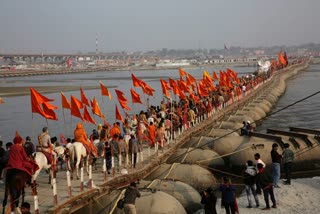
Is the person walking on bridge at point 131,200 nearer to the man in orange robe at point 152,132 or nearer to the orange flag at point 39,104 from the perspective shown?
the orange flag at point 39,104

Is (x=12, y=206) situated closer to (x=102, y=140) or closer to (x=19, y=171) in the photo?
(x=19, y=171)

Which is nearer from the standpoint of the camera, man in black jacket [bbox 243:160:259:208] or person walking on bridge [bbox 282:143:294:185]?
man in black jacket [bbox 243:160:259:208]

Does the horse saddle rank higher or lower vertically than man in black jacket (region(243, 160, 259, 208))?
higher

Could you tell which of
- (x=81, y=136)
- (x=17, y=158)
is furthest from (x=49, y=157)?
(x=17, y=158)

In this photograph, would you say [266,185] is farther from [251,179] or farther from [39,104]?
[39,104]

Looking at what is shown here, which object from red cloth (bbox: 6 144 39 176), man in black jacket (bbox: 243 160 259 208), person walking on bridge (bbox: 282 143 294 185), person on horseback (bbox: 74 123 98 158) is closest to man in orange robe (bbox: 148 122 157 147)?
person on horseback (bbox: 74 123 98 158)

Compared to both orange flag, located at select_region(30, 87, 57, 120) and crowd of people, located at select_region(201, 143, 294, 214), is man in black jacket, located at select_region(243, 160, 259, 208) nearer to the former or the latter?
crowd of people, located at select_region(201, 143, 294, 214)

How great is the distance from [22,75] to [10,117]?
12278 centimetres

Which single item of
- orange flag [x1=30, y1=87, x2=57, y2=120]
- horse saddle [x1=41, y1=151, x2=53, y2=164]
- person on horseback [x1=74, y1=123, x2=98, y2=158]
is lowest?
horse saddle [x1=41, y1=151, x2=53, y2=164]

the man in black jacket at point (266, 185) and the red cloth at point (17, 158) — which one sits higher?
the red cloth at point (17, 158)

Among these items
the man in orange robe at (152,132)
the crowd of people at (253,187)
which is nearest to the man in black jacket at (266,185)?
the crowd of people at (253,187)

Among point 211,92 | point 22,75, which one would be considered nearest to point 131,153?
point 211,92

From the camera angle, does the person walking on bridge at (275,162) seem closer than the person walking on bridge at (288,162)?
Yes

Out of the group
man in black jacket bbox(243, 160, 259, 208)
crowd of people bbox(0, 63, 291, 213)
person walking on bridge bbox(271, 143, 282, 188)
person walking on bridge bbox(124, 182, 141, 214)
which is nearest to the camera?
person walking on bridge bbox(124, 182, 141, 214)
